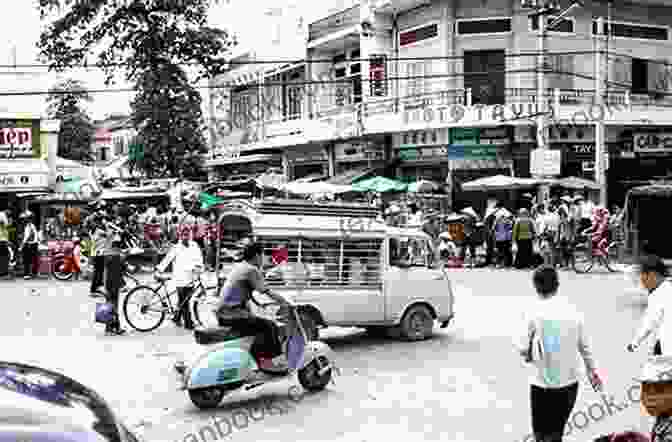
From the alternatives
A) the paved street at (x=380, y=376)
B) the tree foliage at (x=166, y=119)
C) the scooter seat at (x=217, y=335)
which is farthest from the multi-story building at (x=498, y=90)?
the scooter seat at (x=217, y=335)

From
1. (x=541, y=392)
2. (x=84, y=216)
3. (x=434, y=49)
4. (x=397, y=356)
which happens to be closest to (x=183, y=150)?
(x=84, y=216)

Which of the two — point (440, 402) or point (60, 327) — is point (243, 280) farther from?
point (60, 327)

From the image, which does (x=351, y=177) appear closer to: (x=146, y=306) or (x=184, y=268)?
(x=184, y=268)

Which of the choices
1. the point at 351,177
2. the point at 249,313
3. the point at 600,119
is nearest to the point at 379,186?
the point at 351,177

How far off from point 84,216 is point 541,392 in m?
23.9

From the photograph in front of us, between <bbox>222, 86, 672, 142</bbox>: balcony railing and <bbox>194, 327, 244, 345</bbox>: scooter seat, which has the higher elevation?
<bbox>222, 86, 672, 142</bbox>: balcony railing

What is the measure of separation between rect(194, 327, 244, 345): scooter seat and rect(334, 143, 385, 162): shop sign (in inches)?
968

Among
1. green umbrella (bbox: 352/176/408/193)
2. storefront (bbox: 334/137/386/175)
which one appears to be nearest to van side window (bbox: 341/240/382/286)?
green umbrella (bbox: 352/176/408/193)

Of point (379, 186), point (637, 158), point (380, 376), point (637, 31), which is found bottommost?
point (380, 376)

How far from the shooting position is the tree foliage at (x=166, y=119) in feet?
108

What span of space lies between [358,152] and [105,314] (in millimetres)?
21861

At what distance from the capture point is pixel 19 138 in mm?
25000

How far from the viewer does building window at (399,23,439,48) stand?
97.5ft

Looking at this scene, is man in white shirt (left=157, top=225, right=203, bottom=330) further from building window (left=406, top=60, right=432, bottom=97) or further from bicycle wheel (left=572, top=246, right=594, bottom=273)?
building window (left=406, top=60, right=432, bottom=97)
